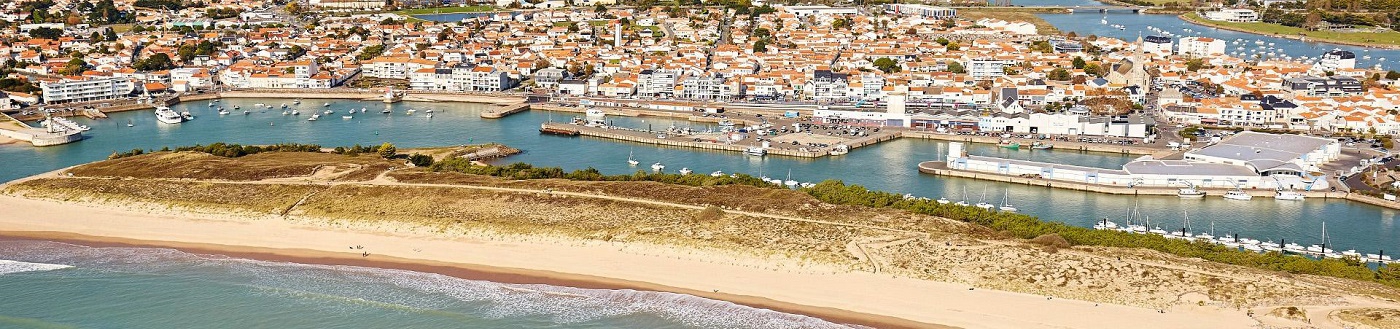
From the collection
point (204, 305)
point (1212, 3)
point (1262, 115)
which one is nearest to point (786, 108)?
point (1262, 115)

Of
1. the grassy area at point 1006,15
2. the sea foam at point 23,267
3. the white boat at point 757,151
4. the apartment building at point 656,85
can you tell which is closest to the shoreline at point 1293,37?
the grassy area at point 1006,15

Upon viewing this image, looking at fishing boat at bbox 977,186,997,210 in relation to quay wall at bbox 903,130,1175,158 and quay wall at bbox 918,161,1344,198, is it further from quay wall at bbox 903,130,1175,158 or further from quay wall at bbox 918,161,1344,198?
quay wall at bbox 903,130,1175,158

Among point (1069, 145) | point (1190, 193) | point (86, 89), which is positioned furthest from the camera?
point (86, 89)

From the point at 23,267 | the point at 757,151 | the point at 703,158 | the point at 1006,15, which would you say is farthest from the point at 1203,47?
the point at 23,267

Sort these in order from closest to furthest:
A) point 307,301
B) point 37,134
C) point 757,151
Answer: point 307,301 → point 757,151 → point 37,134

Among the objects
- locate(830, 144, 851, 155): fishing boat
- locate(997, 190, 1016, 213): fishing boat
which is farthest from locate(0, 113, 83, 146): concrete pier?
locate(997, 190, 1016, 213): fishing boat

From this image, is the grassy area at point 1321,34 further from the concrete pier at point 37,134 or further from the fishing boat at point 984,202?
the concrete pier at point 37,134

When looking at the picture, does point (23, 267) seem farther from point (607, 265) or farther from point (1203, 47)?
point (1203, 47)
